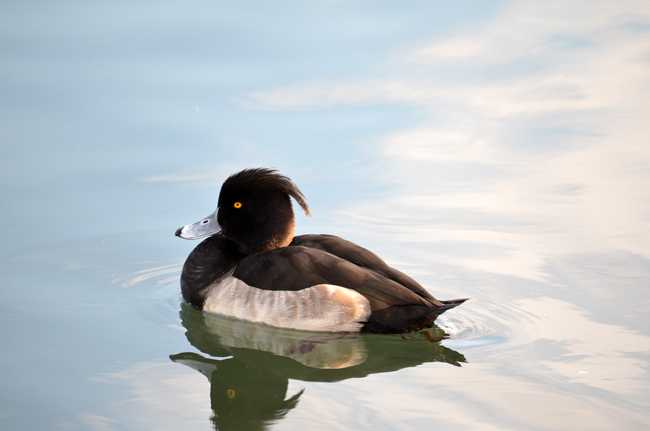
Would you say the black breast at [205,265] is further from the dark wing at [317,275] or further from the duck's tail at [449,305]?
the duck's tail at [449,305]

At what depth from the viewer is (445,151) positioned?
11.1 meters

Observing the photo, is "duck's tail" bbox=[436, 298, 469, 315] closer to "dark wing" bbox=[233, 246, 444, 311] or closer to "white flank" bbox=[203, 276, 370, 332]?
"dark wing" bbox=[233, 246, 444, 311]

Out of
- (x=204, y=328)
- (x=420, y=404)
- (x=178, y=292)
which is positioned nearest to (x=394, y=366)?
(x=420, y=404)

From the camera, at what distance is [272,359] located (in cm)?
755

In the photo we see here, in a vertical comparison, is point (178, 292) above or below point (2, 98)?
below

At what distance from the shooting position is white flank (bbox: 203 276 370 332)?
7.91 meters

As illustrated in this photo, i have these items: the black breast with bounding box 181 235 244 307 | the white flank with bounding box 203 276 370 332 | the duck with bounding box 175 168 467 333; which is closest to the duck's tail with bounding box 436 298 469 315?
the duck with bounding box 175 168 467 333

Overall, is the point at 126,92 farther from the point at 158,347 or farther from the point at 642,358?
the point at 642,358

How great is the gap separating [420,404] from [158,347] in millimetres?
1859

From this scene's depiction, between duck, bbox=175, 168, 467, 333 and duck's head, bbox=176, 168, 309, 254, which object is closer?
duck, bbox=175, 168, 467, 333

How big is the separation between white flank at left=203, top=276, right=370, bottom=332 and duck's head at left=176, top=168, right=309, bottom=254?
418 millimetres

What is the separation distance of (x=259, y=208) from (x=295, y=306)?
0.89 metres

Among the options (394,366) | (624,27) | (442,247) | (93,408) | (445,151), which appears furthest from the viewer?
(624,27)

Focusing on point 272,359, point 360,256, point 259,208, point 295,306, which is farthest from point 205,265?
point 272,359
